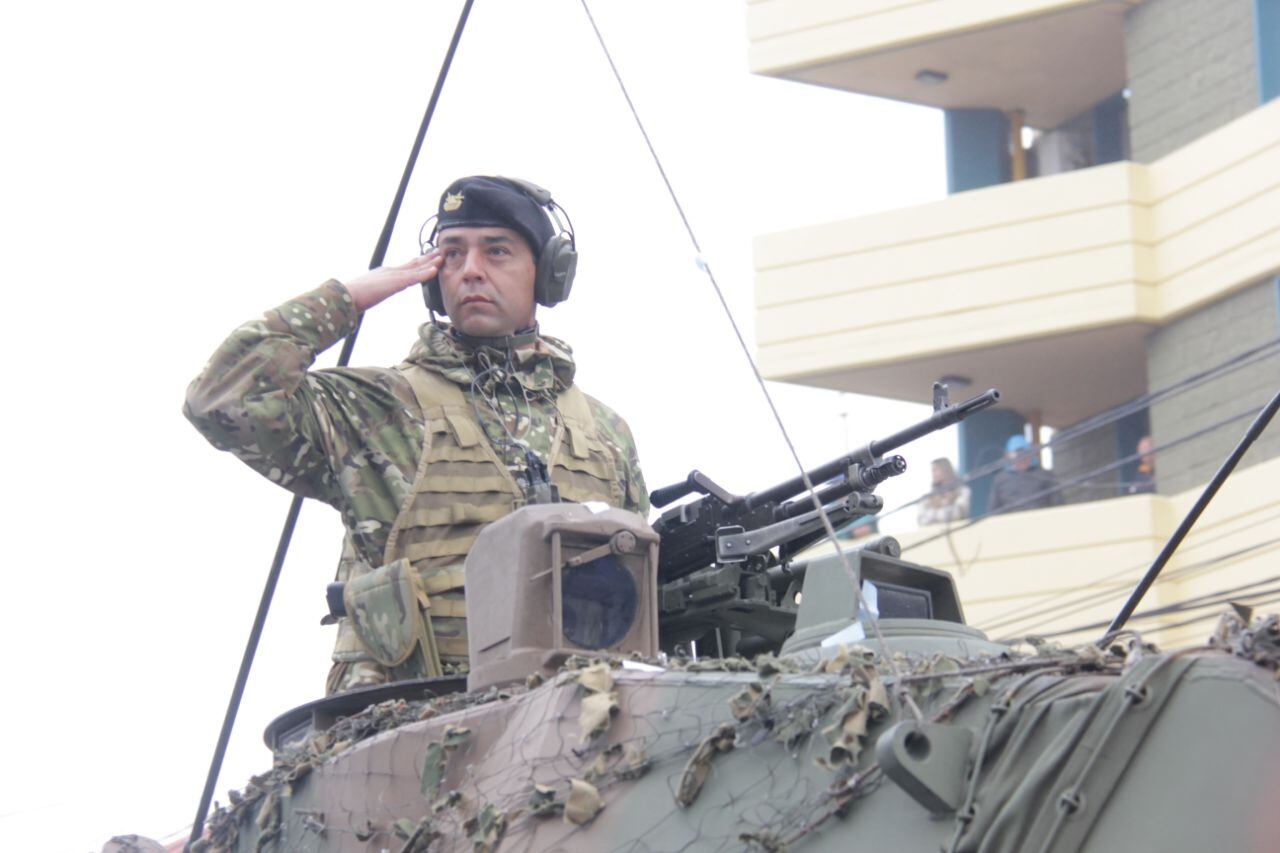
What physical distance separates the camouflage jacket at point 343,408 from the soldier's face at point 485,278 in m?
0.08

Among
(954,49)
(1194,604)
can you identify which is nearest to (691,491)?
(1194,604)

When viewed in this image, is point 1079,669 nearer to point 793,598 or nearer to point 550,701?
point 550,701

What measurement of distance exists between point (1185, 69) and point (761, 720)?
57.5 ft

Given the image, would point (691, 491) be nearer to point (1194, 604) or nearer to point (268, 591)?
point (268, 591)

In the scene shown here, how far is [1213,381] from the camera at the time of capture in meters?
19.5

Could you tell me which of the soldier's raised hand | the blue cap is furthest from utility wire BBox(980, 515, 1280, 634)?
the soldier's raised hand

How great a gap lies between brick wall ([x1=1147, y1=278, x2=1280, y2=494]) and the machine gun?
1321 cm

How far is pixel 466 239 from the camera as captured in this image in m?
6.60

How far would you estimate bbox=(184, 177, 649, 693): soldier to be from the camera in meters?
5.89

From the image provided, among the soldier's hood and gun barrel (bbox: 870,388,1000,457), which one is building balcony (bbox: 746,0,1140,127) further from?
gun barrel (bbox: 870,388,1000,457)

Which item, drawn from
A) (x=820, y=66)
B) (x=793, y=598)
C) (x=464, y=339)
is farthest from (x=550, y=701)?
(x=820, y=66)

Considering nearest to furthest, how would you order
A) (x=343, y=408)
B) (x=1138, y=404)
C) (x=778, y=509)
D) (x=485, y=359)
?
(x=778, y=509)
(x=343, y=408)
(x=485, y=359)
(x=1138, y=404)

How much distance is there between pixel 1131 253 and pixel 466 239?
48.3ft

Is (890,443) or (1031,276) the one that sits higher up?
(1031,276)
